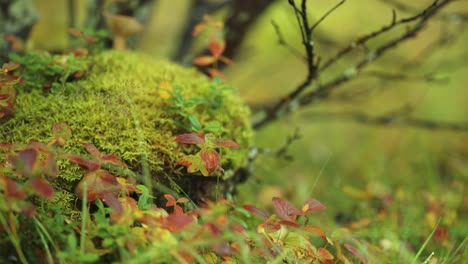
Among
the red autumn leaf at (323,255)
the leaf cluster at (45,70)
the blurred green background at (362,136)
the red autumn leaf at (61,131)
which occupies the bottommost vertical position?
the blurred green background at (362,136)

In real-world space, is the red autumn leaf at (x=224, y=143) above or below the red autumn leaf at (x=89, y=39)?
below

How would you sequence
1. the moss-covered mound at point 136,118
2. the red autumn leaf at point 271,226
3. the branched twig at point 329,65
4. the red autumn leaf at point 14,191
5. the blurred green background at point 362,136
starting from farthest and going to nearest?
the blurred green background at point 362,136, the branched twig at point 329,65, the moss-covered mound at point 136,118, the red autumn leaf at point 271,226, the red autumn leaf at point 14,191

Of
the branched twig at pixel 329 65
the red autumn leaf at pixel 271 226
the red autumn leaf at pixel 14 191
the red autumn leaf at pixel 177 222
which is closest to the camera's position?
the red autumn leaf at pixel 14 191

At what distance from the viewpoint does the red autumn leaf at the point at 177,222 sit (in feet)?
4.38

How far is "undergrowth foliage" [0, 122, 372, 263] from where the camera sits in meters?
1.25

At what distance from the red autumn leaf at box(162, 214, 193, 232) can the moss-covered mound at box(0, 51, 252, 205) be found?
0.35 meters

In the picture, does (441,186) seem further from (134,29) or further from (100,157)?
(100,157)

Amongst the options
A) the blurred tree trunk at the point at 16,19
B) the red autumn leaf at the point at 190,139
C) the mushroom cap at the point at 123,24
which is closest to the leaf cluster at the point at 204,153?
the red autumn leaf at the point at 190,139

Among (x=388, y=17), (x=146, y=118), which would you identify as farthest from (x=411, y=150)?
(x=146, y=118)

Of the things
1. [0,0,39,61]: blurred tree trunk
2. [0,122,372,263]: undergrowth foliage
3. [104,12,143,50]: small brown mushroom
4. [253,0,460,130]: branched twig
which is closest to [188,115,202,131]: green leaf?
[0,122,372,263]: undergrowth foliage

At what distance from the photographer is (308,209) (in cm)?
161

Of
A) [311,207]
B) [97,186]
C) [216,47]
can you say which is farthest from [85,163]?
[216,47]

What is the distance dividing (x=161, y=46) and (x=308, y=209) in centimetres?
384

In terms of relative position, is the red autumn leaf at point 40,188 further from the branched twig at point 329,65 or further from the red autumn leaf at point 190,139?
the branched twig at point 329,65
